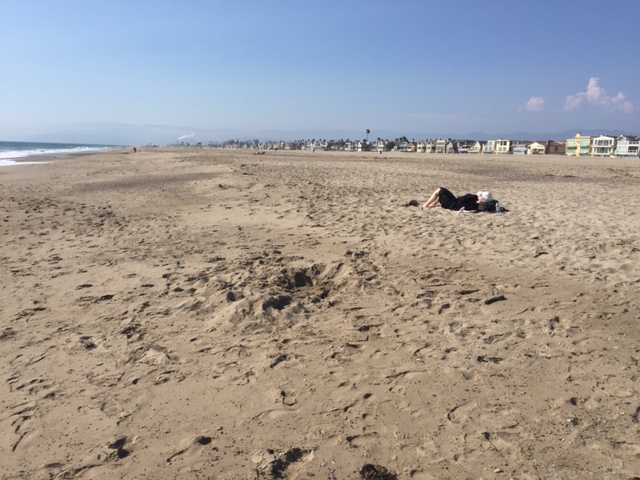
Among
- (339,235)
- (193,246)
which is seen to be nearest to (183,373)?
(193,246)

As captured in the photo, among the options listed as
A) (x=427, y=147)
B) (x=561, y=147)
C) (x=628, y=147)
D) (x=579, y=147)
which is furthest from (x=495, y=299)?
(x=427, y=147)

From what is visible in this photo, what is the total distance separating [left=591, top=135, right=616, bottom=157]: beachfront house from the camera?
65250mm

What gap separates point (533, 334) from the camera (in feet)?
13.1

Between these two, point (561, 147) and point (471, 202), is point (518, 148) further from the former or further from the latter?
point (471, 202)

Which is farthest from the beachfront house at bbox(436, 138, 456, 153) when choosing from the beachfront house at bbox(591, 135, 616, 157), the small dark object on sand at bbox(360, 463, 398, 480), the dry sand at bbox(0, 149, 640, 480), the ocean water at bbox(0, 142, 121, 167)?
the small dark object on sand at bbox(360, 463, 398, 480)

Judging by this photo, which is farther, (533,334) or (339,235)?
(339,235)

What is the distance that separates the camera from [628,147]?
59.0 meters

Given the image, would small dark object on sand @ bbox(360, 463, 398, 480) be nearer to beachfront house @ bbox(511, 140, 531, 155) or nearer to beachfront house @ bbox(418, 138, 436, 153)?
beachfront house @ bbox(511, 140, 531, 155)

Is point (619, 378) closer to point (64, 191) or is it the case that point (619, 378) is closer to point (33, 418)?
point (33, 418)

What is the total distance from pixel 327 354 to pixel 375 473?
139cm

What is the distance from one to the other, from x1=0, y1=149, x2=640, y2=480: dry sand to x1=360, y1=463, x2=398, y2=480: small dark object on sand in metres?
0.02

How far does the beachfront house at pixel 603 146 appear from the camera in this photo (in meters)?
65.2

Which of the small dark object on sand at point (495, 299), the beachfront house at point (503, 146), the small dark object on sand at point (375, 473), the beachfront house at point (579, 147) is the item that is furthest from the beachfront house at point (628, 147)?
the small dark object on sand at point (375, 473)

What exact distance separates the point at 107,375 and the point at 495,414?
293cm
